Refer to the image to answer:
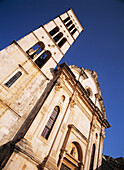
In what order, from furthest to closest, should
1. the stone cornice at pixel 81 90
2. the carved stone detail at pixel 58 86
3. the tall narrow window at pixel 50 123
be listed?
the stone cornice at pixel 81 90
the carved stone detail at pixel 58 86
the tall narrow window at pixel 50 123

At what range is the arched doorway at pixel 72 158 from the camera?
390 inches

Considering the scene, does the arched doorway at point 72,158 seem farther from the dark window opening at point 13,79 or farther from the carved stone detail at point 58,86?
the dark window opening at point 13,79

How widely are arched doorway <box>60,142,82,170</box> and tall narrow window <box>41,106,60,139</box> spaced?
2408 millimetres

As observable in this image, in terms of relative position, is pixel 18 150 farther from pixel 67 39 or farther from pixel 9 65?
pixel 67 39

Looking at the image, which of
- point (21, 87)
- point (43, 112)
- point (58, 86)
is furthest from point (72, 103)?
point (21, 87)

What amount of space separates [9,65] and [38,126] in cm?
466

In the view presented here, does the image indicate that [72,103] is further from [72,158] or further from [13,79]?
[13,79]

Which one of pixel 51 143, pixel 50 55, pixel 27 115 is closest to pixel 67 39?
pixel 50 55

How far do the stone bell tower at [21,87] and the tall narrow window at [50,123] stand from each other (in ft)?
4.77

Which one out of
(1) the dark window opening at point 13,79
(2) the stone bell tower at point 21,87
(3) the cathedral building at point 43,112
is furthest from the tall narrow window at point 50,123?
(1) the dark window opening at point 13,79

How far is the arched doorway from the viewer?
32.5 feet

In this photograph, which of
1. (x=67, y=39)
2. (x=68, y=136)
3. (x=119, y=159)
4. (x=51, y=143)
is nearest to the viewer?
(x=51, y=143)

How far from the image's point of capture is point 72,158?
1028 cm

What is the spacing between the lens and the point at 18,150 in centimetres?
661
